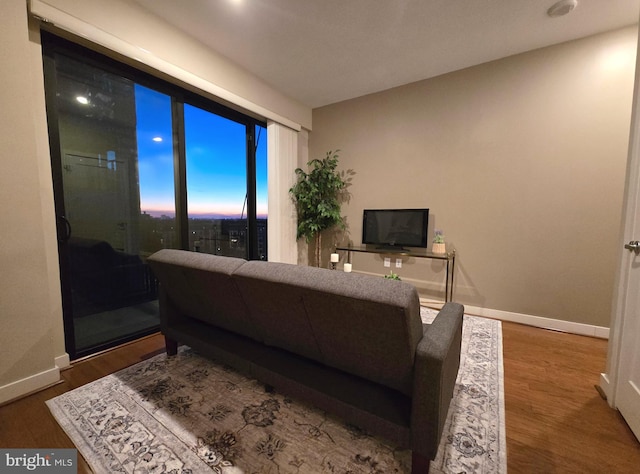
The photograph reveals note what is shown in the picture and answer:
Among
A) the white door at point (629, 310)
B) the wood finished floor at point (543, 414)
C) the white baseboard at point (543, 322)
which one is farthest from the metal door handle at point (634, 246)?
the white baseboard at point (543, 322)

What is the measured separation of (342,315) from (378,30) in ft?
8.30

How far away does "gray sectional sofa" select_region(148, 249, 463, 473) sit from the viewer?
94 centimetres

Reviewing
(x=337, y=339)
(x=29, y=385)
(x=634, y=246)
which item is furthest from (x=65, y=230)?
(x=634, y=246)

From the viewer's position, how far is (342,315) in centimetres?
103

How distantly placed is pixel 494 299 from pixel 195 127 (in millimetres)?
3872

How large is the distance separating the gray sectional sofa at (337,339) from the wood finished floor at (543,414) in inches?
20.2

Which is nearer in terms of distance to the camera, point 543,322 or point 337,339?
point 337,339

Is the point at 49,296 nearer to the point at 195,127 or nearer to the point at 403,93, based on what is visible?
the point at 195,127

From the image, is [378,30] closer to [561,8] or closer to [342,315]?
[561,8]

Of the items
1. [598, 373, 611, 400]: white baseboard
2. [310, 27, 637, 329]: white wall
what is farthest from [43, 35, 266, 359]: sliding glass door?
[598, 373, 611, 400]: white baseboard

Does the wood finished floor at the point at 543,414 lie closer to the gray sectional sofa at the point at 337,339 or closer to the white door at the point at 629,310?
the white door at the point at 629,310

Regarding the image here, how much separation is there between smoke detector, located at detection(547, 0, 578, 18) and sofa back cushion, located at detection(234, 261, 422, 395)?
2.64 metres

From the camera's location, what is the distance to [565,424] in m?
1.39

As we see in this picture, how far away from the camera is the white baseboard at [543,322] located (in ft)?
7.84
